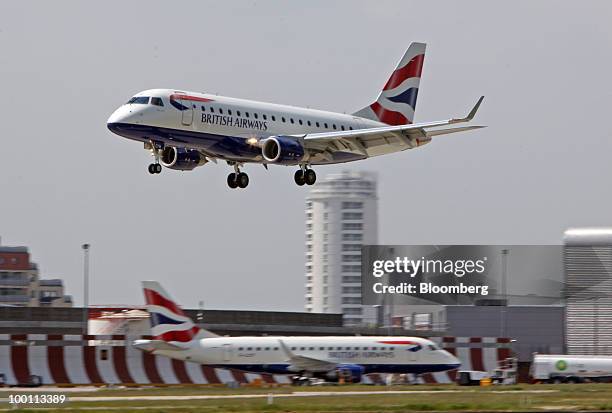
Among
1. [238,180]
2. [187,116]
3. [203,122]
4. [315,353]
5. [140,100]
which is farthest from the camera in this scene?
[238,180]

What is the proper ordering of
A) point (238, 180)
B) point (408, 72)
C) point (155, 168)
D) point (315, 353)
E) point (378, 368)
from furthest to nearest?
point (408, 72), point (238, 180), point (378, 368), point (315, 353), point (155, 168)

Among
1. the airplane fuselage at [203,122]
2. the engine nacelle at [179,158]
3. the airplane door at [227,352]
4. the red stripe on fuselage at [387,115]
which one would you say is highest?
the red stripe on fuselage at [387,115]

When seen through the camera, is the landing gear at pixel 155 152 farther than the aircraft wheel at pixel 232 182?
No

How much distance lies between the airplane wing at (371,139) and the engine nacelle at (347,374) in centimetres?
1259

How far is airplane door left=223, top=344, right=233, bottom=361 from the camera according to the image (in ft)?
212

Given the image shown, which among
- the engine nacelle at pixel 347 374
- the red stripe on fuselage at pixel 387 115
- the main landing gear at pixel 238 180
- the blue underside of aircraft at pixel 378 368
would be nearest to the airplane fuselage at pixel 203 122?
the main landing gear at pixel 238 180

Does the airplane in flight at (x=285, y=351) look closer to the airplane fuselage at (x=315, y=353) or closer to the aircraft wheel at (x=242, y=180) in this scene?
the airplane fuselage at (x=315, y=353)

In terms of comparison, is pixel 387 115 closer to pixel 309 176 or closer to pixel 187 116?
pixel 309 176

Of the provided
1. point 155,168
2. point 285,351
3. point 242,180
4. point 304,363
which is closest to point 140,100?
point 155,168

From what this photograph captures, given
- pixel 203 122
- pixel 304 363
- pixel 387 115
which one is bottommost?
pixel 304 363

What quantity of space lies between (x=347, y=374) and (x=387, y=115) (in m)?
20.8

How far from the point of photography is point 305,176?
72250 millimetres

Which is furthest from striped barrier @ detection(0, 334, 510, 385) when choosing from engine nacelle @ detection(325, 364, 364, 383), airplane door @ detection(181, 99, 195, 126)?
airplane door @ detection(181, 99, 195, 126)

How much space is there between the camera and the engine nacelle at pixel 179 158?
223 ft
